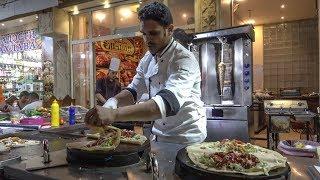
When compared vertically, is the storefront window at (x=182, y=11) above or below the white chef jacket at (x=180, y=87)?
above

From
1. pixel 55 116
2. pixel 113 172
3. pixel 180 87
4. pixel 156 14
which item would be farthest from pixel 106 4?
pixel 113 172

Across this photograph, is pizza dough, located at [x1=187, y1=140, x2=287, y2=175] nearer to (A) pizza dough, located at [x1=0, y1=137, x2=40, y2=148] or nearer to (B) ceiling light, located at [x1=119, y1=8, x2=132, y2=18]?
(A) pizza dough, located at [x1=0, y1=137, x2=40, y2=148]

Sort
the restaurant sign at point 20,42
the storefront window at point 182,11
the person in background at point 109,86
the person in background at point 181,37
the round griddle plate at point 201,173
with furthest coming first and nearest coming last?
the restaurant sign at point 20,42
the storefront window at point 182,11
the person in background at point 109,86
the person in background at point 181,37
the round griddle plate at point 201,173

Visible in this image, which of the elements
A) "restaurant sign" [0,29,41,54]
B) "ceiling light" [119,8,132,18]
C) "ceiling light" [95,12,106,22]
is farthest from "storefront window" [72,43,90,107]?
"restaurant sign" [0,29,41,54]

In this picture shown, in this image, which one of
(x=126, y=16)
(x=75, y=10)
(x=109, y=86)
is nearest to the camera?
(x=109, y=86)

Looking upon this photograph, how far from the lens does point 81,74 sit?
8.98 m

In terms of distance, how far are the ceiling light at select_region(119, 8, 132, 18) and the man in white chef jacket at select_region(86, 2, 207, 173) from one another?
597 cm

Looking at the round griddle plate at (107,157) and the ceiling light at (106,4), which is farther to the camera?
the ceiling light at (106,4)

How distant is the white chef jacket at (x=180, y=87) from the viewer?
6.30 feet

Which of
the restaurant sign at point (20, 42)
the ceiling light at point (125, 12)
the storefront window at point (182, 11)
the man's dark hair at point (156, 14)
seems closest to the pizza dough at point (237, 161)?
the man's dark hair at point (156, 14)

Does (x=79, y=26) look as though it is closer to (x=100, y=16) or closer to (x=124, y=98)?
(x=100, y=16)

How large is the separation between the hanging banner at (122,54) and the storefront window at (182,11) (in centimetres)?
273

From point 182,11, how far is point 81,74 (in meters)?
3.85

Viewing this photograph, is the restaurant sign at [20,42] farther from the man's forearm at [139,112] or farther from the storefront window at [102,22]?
the man's forearm at [139,112]
